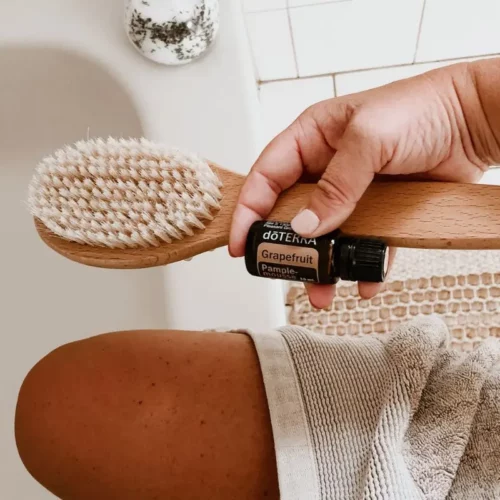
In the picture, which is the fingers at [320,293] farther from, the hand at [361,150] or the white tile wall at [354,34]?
the white tile wall at [354,34]

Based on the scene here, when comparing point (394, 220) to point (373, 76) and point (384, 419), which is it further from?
point (373, 76)

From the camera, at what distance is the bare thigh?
1.83 feet

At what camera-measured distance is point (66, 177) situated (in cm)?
58

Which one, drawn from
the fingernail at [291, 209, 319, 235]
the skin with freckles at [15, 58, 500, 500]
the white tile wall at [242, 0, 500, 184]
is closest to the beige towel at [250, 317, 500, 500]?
the skin with freckles at [15, 58, 500, 500]

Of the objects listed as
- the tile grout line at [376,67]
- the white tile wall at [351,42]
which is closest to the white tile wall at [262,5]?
the white tile wall at [351,42]

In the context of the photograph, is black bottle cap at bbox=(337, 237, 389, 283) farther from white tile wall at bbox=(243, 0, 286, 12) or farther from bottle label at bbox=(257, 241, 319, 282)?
white tile wall at bbox=(243, 0, 286, 12)

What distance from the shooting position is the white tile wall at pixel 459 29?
42.1 inches

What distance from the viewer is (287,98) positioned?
1192 mm

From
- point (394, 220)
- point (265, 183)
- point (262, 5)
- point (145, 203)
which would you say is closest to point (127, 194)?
point (145, 203)

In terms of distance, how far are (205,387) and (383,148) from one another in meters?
0.26

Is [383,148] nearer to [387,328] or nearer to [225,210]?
[225,210]

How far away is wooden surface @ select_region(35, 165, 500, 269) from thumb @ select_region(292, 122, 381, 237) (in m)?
0.02

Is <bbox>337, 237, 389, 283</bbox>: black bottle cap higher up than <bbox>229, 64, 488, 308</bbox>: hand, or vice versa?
<bbox>229, 64, 488, 308</bbox>: hand

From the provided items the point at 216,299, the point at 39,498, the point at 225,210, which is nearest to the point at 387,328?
the point at 216,299
